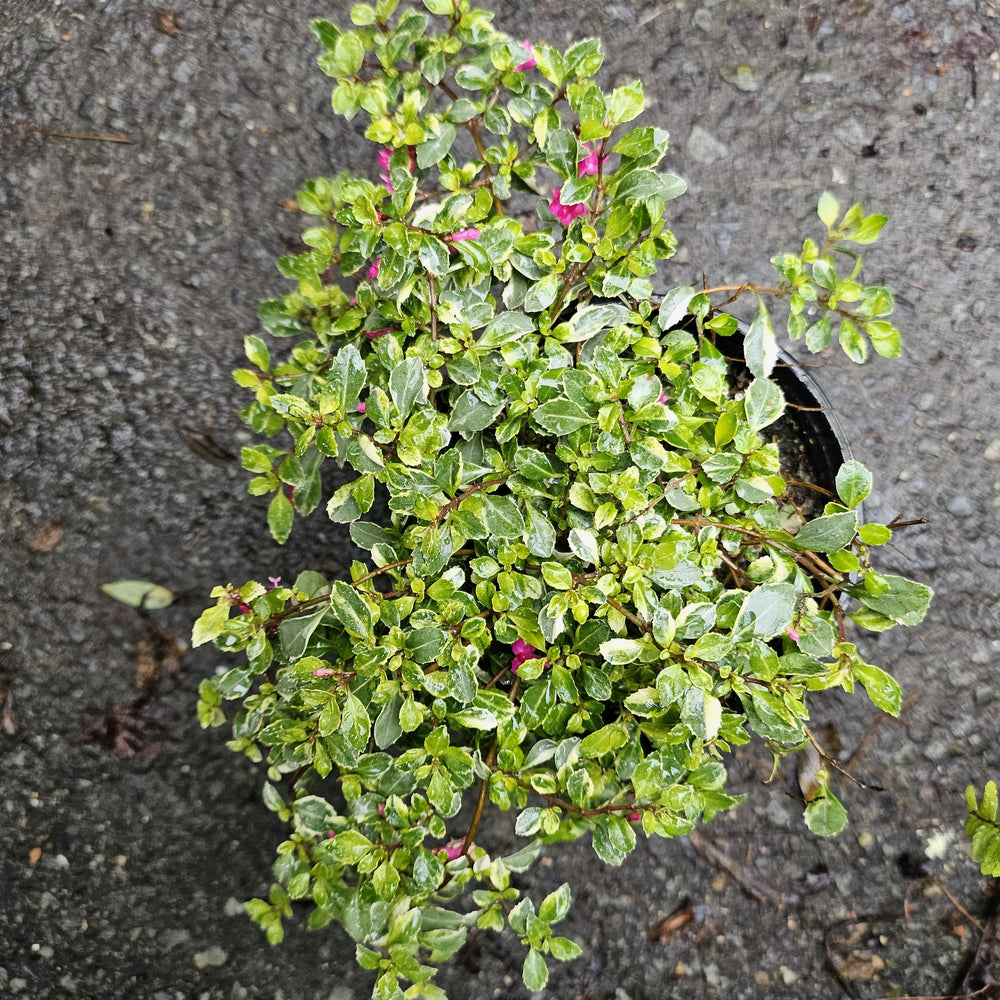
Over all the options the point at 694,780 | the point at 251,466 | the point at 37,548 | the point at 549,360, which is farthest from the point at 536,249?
the point at 37,548

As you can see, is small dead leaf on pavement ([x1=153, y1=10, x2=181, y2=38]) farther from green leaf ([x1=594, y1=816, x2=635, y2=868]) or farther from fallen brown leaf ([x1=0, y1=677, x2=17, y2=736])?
green leaf ([x1=594, y1=816, x2=635, y2=868])

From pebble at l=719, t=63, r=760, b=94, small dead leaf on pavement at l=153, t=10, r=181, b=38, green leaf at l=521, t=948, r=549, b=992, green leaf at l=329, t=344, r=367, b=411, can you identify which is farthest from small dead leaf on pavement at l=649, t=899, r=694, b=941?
small dead leaf on pavement at l=153, t=10, r=181, b=38

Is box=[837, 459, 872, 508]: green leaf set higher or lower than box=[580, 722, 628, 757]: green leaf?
higher

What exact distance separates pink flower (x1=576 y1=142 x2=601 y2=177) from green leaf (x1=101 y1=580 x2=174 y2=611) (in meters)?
1.16

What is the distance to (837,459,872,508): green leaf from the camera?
979 millimetres

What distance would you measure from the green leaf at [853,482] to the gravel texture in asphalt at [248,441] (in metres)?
0.69

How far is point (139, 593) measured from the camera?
5.28 feet

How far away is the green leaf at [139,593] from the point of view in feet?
5.28

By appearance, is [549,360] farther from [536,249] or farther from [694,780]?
[694,780]

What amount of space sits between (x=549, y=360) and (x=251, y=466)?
43cm

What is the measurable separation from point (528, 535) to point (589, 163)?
518mm

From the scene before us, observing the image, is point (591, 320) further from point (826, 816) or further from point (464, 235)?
point (826, 816)

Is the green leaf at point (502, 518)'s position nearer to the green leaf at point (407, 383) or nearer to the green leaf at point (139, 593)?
the green leaf at point (407, 383)

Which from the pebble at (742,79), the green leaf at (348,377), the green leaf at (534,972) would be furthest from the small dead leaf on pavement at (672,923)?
the pebble at (742,79)
